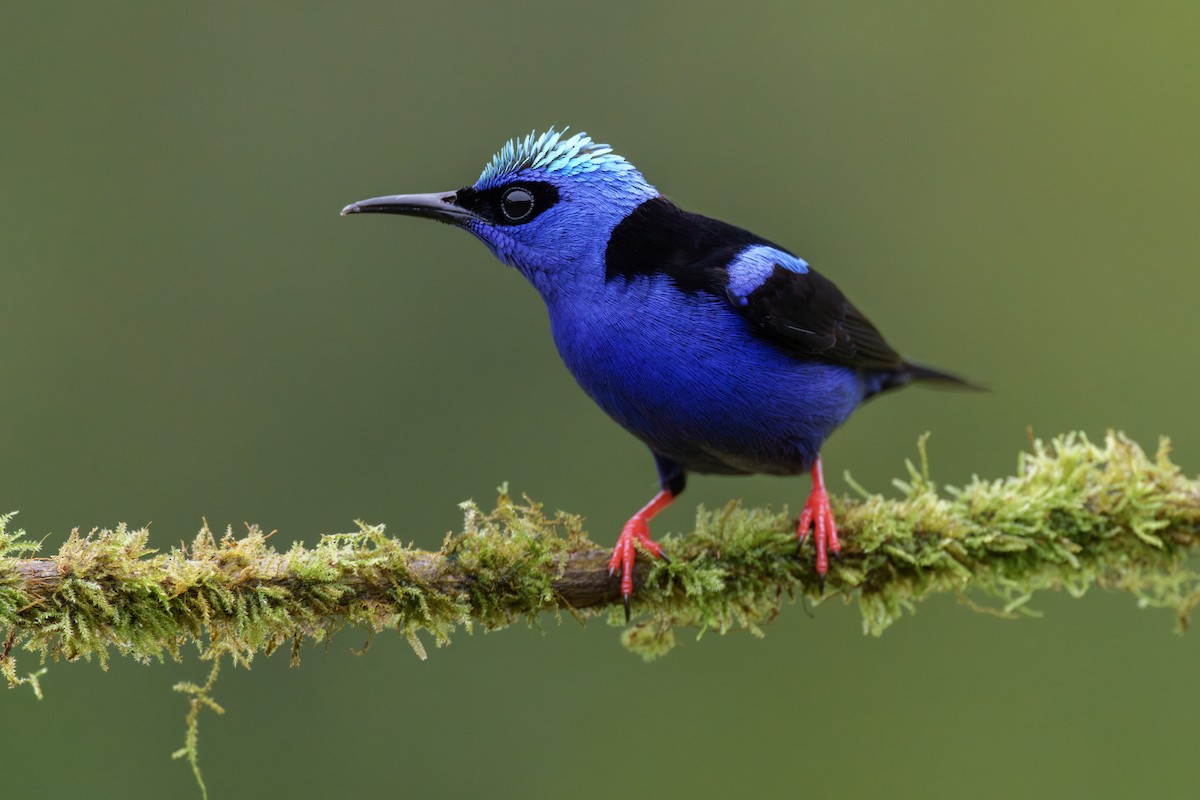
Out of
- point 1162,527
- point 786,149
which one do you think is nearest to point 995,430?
point 786,149

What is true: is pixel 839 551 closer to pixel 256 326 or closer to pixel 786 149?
pixel 256 326

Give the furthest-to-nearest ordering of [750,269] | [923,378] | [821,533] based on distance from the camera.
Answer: [923,378] → [750,269] → [821,533]

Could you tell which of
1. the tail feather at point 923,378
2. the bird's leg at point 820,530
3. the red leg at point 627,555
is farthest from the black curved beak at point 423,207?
the tail feather at point 923,378

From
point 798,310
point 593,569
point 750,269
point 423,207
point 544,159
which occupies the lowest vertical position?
point 593,569

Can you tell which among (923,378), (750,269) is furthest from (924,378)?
(750,269)

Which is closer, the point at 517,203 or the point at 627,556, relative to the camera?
the point at 627,556

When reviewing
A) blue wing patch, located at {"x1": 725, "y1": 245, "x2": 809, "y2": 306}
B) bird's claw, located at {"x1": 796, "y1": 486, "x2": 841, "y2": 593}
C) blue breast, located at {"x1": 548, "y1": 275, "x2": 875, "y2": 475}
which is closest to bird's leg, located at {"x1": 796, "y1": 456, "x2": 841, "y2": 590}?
bird's claw, located at {"x1": 796, "y1": 486, "x2": 841, "y2": 593}

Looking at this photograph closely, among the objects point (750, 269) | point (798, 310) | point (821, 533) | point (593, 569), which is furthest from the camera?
point (798, 310)

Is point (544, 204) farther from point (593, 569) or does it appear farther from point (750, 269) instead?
point (593, 569)
